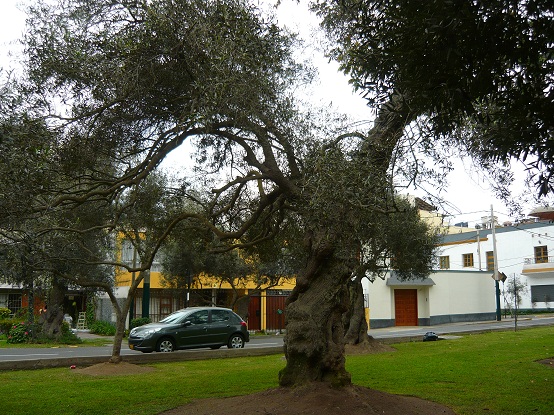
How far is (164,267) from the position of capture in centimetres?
3062

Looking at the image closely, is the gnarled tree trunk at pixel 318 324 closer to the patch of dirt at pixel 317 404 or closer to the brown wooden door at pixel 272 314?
the patch of dirt at pixel 317 404

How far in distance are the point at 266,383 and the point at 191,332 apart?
27.6 feet

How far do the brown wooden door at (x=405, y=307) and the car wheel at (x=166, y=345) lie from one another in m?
26.2

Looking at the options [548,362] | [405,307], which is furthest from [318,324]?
[405,307]

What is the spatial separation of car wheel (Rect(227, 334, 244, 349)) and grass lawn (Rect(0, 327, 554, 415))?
166 inches

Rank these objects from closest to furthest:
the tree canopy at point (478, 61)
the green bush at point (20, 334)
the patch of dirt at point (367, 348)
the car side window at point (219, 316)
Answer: the tree canopy at point (478, 61), the patch of dirt at point (367, 348), the car side window at point (219, 316), the green bush at point (20, 334)

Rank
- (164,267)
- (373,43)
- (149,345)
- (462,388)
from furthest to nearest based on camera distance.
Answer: (164,267) < (149,345) < (462,388) < (373,43)

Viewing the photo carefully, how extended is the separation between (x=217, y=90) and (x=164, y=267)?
23646 mm

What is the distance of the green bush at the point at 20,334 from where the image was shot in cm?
2541

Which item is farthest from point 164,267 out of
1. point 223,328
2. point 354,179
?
point 354,179

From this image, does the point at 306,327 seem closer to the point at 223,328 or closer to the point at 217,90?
the point at 217,90

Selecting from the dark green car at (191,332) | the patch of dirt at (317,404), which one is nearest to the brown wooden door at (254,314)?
the dark green car at (191,332)

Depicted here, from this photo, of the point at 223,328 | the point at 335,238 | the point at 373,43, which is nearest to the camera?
the point at 373,43

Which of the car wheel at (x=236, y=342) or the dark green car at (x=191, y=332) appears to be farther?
the car wheel at (x=236, y=342)
